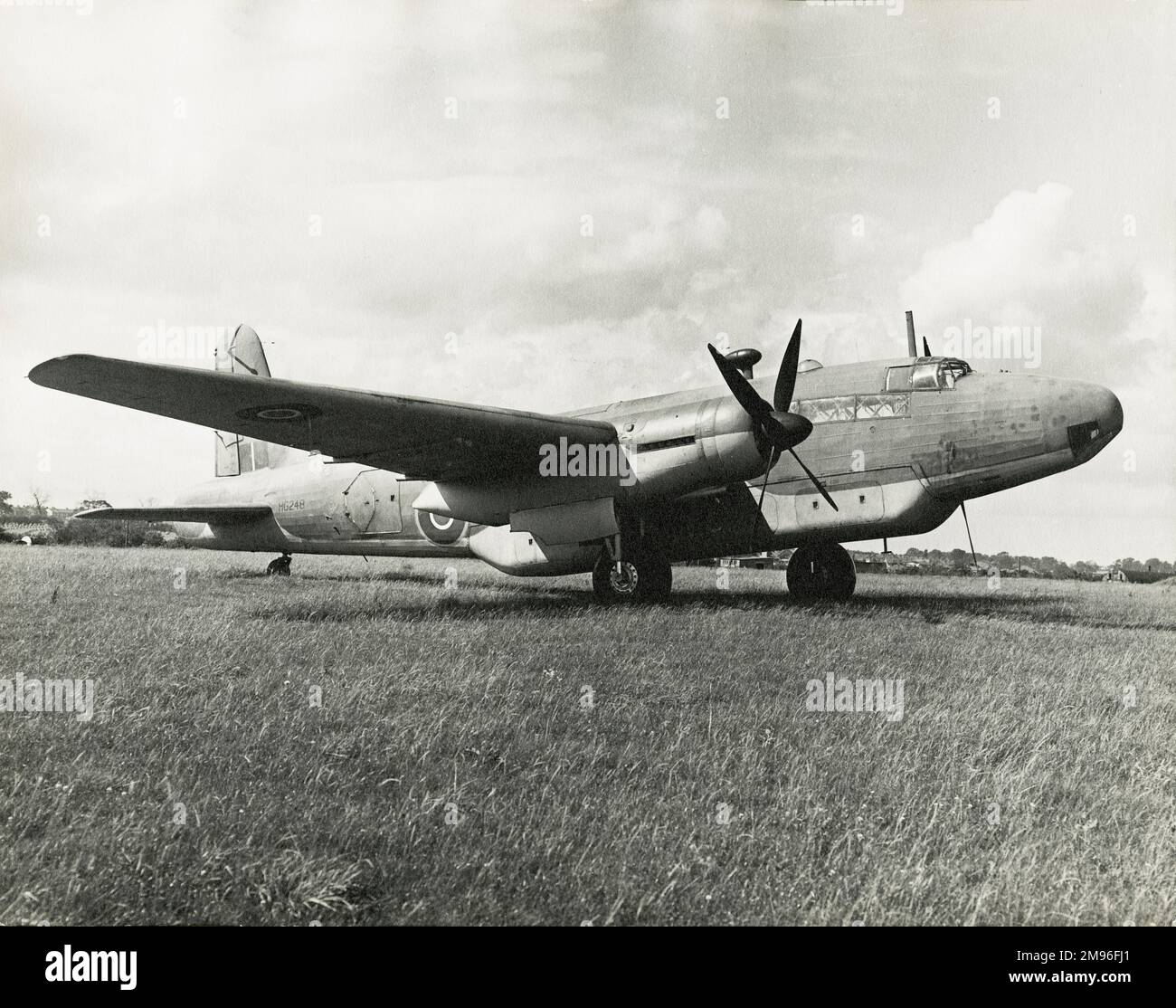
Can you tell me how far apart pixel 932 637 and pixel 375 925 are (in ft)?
28.5

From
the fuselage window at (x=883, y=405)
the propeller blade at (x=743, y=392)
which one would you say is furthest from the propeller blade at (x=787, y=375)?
the fuselage window at (x=883, y=405)

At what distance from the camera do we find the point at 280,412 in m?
11.8

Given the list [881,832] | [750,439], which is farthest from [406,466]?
[881,832]

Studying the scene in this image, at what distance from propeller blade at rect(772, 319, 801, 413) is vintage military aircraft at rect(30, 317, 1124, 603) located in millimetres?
28

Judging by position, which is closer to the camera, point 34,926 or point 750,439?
point 34,926

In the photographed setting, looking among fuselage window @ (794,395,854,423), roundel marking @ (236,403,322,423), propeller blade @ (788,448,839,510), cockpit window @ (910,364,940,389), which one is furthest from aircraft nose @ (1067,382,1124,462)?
roundel marking @ (236,403,322,423)

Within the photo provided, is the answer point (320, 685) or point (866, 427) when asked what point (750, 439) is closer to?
point (866, 427)

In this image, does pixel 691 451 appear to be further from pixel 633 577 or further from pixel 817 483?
pixel 633 577

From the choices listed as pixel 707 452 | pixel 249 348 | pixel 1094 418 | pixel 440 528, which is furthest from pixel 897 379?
pixel 249 348

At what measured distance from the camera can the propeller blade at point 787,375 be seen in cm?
1309

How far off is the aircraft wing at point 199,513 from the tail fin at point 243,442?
160 centimetres

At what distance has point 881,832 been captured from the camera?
185 inches

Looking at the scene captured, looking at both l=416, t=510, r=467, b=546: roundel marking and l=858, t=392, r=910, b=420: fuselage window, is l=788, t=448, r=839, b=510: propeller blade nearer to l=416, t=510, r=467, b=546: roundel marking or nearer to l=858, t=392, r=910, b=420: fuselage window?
l=858, t=392, r=910, b=420: fuselage window

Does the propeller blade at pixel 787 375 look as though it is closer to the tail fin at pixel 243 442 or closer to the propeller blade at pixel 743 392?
the propeller blade at pixel 743 392
